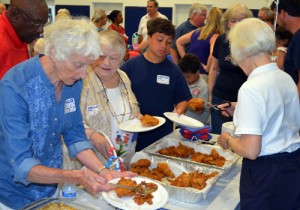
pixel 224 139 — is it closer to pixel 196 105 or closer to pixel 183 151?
pixel 183 151

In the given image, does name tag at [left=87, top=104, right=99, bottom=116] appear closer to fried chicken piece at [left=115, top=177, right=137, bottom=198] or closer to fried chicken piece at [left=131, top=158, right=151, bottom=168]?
fried chicken piece at [left=131, top=158, right=151, bottom=168]

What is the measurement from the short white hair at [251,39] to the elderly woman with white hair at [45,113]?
609mm

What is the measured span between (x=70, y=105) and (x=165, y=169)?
→ 57 cm

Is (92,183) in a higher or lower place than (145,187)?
higher

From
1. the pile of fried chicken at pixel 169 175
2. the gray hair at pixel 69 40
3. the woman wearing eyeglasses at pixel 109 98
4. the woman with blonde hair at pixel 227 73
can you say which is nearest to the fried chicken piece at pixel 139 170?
the pile of fried chicken at pixel 169 175

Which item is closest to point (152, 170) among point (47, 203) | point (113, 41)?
point (47, 203)

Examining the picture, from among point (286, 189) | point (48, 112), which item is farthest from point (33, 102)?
point (286, 189)

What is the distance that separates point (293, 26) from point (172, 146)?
4.09ft

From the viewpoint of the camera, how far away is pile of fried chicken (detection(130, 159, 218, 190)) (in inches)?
63.4

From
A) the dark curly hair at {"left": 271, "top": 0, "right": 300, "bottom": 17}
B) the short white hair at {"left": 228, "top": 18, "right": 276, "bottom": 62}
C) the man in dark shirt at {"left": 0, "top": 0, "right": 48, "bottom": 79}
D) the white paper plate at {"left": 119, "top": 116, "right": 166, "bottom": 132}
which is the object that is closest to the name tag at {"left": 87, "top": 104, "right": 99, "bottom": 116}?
the white paper plate at {"left": 119, "top": 116, "right": 166, "bottom": 132}

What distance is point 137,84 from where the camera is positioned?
7.95 ft

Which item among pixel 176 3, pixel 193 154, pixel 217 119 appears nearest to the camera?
pixel 193 154

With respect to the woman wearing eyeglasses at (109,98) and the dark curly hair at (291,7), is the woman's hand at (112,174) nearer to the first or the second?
the woman wearing eyeglasses at (109,98)

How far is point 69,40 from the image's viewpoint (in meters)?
1.27
